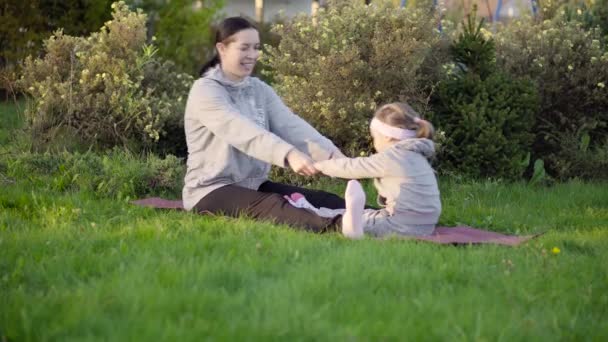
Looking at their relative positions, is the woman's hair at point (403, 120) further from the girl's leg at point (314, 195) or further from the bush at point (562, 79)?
the bush at point (562, 79)

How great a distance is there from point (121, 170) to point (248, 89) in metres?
1.47

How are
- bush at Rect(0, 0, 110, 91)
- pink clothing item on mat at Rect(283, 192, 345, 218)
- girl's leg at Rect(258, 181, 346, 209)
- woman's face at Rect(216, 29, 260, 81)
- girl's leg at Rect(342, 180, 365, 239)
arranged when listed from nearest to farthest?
girl's leg at Rect(342, 180, 365, 239)
pink clothing item on mat at Rect(283, 192, 345, 218)
woman's face at Rect(216, 29, 260, 81)
girl's leg at Rect(258, 181, 346, 209)
bush at Rect(0, 0, 110, 91)

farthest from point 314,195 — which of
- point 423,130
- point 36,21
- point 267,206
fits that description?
point 36,21

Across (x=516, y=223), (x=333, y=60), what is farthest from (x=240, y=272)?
(x=333, y=60)

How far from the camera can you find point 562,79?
10188mm

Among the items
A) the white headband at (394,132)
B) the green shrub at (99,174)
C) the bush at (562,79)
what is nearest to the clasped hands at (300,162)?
the white headband at (394,132)

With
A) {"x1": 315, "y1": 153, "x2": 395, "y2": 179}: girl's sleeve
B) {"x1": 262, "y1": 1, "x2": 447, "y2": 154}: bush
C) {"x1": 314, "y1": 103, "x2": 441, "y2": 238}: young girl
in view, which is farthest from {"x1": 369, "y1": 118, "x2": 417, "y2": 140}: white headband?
{"x1": 262, "y1": 1, "x2": 447, "y2": 154}: bush

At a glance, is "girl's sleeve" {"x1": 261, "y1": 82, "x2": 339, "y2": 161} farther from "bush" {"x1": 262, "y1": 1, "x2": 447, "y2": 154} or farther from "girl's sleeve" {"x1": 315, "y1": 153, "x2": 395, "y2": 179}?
"bush" {"x1": 262, "y1": 1, "x2": 447, "y2": 154}

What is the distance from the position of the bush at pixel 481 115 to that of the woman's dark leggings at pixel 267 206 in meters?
2.69

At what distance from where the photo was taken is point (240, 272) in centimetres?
420

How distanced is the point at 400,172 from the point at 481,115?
3241 millimetres

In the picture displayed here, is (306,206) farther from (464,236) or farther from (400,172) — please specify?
(464,236)

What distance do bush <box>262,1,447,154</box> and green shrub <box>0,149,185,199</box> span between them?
1.79 m

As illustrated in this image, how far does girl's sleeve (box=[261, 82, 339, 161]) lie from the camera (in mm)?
6609
